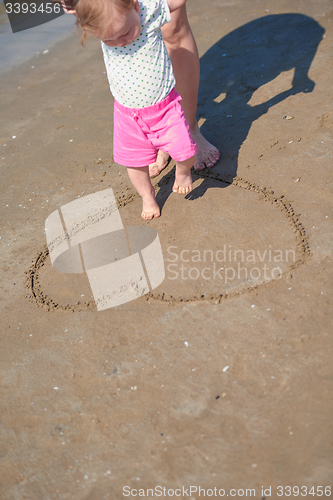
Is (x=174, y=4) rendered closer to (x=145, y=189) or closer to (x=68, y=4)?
(x=68, y=4)

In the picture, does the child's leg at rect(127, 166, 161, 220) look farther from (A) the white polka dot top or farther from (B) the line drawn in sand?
(A) the white polka dot top

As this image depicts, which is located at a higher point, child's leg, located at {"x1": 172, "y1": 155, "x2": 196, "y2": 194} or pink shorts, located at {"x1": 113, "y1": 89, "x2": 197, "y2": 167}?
pink shorts, located at {"x1": 113, "y1": 89, "x2": 197, "y2": 167}

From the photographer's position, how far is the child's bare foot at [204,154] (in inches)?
113

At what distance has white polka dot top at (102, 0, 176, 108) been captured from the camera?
2.08m

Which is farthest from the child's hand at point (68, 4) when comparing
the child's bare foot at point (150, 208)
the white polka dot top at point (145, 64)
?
the child's bare foot at point (150, 208)

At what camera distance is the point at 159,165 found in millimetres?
2990

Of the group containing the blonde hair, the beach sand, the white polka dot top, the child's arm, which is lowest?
the beach sand

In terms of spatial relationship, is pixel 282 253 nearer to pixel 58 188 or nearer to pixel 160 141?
pixel 160 141

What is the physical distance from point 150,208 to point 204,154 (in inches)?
23.8

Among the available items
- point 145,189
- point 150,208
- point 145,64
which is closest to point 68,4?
point 145,64

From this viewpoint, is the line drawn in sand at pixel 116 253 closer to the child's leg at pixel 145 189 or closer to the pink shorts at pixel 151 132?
the child's leg at pixel 145 189

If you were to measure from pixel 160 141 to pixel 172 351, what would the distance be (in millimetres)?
1126

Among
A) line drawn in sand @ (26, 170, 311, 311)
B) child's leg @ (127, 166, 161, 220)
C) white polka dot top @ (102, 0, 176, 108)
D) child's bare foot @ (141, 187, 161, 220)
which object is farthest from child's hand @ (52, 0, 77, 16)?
line drawn in sand @ (26, 170, 311, 311)

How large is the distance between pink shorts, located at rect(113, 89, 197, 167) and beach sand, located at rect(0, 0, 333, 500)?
0.45m
